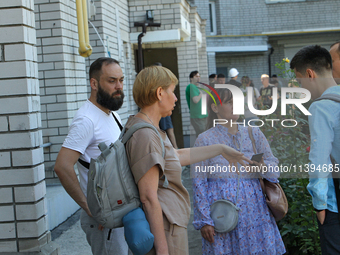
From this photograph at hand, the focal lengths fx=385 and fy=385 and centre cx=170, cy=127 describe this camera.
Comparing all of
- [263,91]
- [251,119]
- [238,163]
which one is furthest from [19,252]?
[263,91]

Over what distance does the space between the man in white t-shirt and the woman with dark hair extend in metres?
0.64

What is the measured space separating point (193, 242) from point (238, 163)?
6.36ft

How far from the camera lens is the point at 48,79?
5152mm

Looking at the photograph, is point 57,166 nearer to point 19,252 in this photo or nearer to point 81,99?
point 19,252

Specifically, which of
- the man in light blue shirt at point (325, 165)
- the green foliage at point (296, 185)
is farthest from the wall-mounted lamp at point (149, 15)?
the man in light blue shirt at point (325, 165)

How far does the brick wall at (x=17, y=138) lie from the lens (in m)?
2.76

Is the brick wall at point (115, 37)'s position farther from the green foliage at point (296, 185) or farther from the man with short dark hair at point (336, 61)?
the man with short dark hair at point (336, 61)

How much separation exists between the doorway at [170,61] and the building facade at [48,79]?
26mm

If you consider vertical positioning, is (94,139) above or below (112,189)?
above

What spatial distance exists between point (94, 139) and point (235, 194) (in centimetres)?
111

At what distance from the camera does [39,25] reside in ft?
16.8

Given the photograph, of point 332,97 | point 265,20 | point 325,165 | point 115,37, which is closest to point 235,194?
point 325,165

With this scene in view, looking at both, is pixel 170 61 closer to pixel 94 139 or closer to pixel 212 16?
pixel 94 139

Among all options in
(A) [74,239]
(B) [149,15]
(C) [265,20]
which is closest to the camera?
(A) [74,239]
